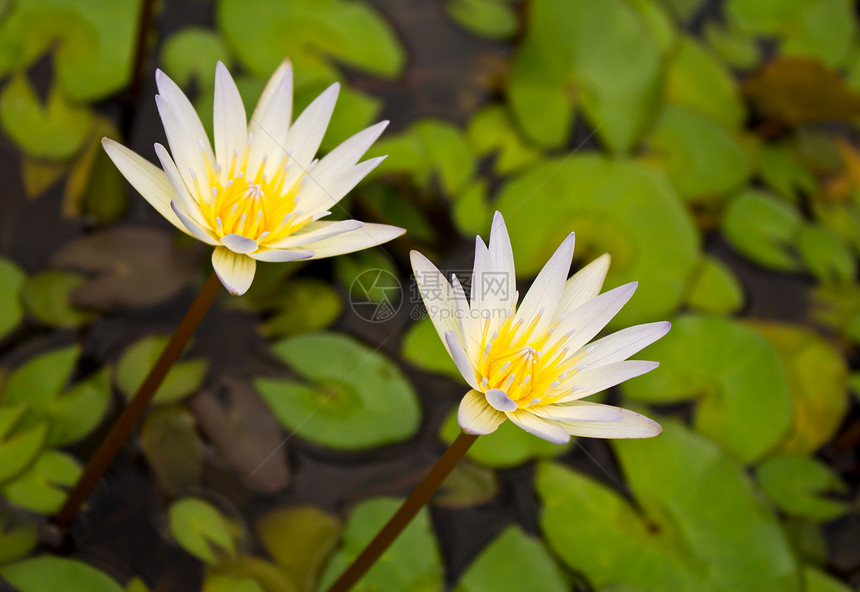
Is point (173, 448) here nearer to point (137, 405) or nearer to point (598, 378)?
point (137, 405)

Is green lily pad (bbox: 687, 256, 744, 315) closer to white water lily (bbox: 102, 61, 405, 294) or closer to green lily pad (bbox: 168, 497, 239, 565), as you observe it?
white water lily (bbox: 102, 61, 405, 294)

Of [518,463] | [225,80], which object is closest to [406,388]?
[518,463]

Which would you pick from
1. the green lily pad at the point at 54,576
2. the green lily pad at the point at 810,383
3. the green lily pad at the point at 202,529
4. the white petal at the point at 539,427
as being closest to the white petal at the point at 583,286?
the white petal at the point at 539,427

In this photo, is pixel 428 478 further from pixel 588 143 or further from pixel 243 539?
pixel 588 143

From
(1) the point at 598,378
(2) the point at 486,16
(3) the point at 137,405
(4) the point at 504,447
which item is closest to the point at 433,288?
(1) the point at 598,378

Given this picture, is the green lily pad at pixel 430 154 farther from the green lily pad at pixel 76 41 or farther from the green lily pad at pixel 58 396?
the green lily pad at pixel 58 396
